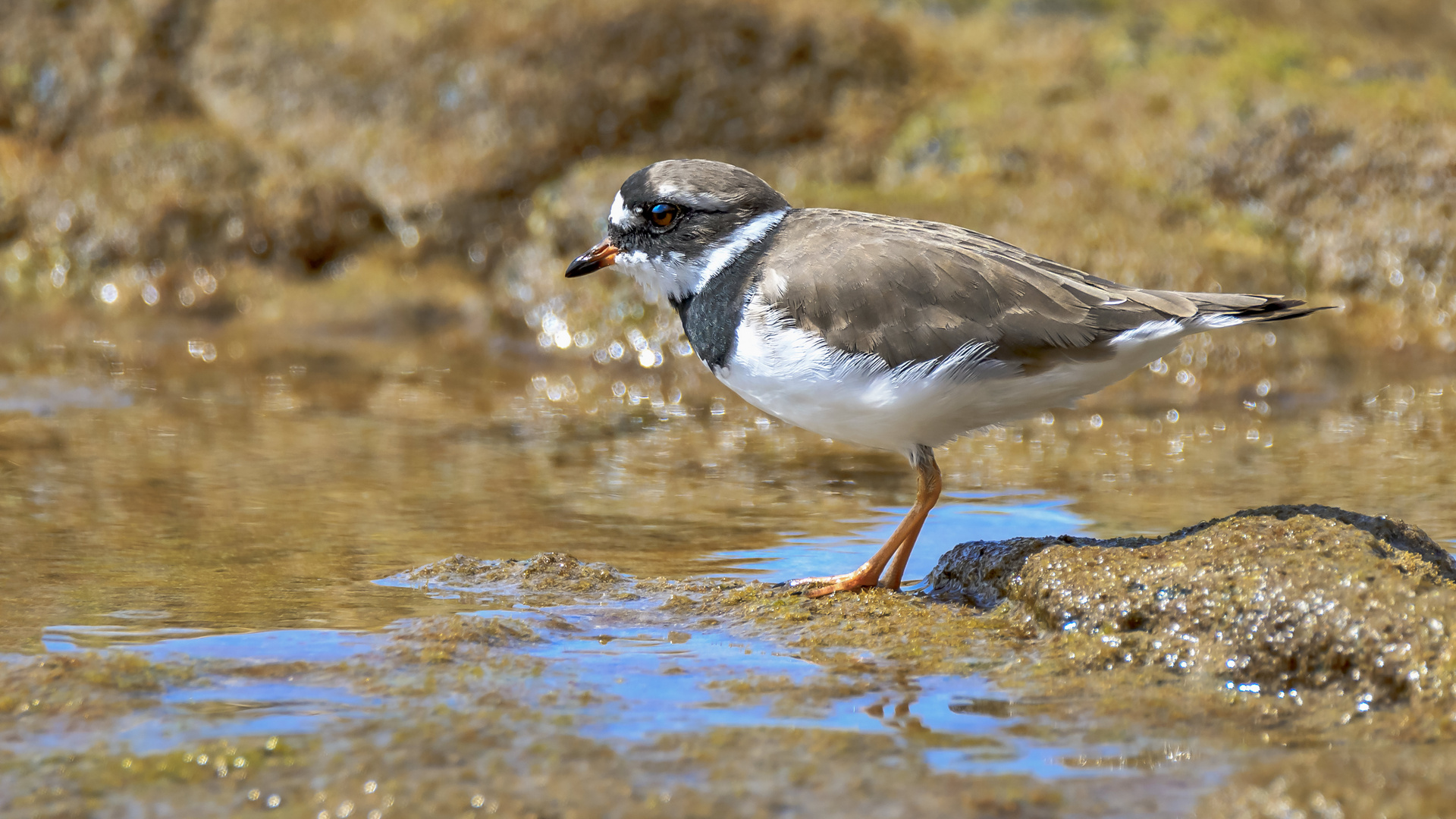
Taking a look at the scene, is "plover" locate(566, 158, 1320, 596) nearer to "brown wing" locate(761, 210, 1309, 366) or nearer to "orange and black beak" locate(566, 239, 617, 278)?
"brown wing" locate(761, 210, 1309, 366)

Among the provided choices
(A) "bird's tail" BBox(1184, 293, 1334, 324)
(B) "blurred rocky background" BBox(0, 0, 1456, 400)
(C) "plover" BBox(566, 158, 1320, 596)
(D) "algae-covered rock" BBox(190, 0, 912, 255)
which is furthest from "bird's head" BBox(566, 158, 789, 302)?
(D) "algae-covered rock" BBox(190, 0, 912, 255)

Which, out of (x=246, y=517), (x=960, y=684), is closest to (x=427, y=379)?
(x=246, y=517)

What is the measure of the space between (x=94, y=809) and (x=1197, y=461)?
558 cm

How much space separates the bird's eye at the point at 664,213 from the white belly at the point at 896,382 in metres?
0.69

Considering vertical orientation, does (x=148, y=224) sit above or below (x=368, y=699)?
above

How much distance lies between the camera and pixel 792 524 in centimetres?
599

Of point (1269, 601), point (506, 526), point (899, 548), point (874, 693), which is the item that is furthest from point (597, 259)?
point (1269, 601)

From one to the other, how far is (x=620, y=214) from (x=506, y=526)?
1462 millimetres

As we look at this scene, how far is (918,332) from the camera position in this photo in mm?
4652

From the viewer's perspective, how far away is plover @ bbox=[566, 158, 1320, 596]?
183 inches

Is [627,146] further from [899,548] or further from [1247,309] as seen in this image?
[1247,309]

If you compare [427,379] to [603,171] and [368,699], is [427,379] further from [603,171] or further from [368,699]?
[368,699]

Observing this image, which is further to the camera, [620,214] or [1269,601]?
[620,214]

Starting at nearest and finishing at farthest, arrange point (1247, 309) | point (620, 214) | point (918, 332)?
point (1247, 309)
point (918, 332)
point (620, 214)
